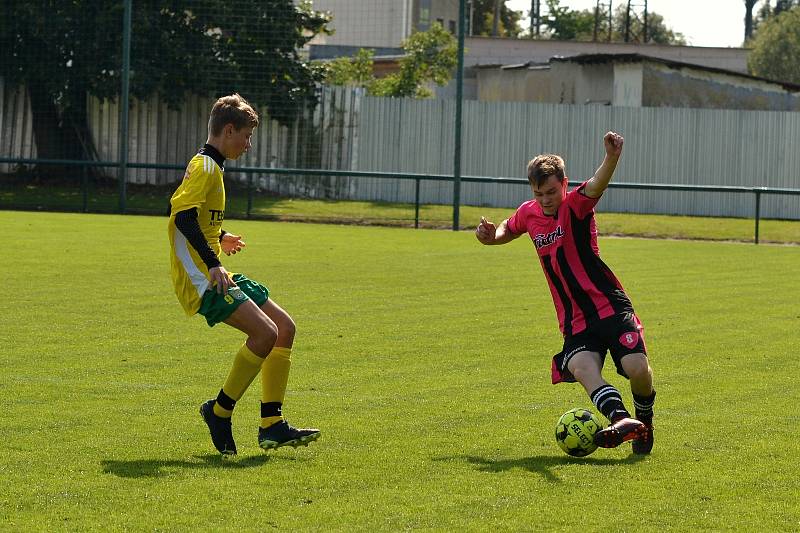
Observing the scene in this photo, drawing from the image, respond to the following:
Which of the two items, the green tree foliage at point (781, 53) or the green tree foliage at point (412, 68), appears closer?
the green tree foliage at point (412, 68)

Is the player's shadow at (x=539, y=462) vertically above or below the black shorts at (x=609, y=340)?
below

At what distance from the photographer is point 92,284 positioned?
42.5 ft

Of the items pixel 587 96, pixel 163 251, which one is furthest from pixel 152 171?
pixel 587 96

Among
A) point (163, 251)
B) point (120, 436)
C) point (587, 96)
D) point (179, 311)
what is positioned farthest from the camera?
point (587, 96)

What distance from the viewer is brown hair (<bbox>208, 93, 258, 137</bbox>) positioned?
20.5ft

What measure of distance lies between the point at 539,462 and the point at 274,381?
1.37 metres

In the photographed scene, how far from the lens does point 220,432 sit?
6125 mm

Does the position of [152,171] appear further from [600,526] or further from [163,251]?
[600,526]

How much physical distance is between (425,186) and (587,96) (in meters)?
8.31

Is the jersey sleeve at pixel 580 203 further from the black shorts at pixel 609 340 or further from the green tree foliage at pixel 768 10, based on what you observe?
the green tree foliage at pixel 768 10

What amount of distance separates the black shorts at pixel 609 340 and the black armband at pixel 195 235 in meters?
1.84

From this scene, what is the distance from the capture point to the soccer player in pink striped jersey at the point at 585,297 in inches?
250

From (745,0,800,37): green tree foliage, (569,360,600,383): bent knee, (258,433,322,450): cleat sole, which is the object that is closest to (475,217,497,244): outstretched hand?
(569,360,600,383): bent knee

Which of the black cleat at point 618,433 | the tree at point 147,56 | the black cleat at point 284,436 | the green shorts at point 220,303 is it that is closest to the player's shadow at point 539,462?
the black cleat at point 618,433
